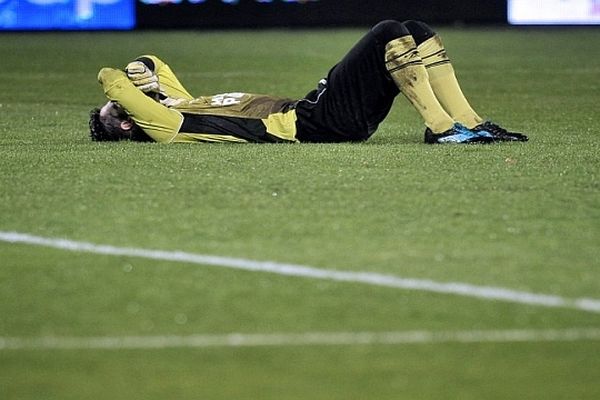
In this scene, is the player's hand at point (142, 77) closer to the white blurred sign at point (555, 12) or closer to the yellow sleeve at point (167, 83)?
the yellow sleeve at point (167, 83)

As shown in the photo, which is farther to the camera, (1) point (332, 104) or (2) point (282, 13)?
(2) point (282, 13)

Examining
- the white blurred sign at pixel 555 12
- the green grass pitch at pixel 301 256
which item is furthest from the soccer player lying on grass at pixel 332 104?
the white blurred sign at pixel 555 12

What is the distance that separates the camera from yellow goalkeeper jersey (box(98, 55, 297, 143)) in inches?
351

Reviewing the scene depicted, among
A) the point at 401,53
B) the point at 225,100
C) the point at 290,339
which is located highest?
the point at 290,339

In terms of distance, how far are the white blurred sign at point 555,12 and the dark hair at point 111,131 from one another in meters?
17.7

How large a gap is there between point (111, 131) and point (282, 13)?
18.4 m

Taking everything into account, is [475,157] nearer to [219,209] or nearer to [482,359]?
[219,209]

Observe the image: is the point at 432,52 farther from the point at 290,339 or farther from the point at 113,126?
the point at 290,339

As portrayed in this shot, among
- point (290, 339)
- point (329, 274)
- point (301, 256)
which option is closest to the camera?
point (290, 339)

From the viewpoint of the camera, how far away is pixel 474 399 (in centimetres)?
391

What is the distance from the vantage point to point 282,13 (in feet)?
89.9

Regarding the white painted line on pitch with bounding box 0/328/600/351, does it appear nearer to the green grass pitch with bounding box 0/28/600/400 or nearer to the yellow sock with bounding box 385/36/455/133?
the green grass pitch with bounding box 0/28/600/400

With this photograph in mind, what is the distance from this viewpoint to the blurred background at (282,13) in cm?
2662

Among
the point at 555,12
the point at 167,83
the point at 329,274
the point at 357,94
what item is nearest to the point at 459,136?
the point at 357,94
